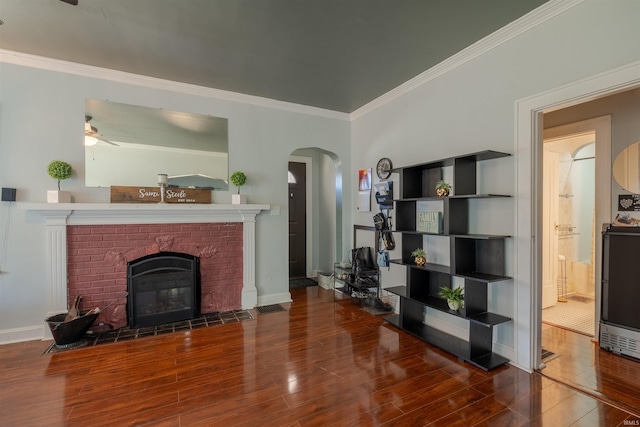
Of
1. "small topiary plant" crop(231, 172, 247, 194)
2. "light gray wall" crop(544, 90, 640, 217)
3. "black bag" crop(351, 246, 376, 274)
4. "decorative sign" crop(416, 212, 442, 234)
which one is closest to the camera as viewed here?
"light gray wall" crop(544, 90, 640, 217)

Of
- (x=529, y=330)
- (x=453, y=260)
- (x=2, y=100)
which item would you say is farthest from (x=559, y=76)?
(x=2, y=100)

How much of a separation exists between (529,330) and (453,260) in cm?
74

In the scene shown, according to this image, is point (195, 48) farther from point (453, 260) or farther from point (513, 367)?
point (513, 367)

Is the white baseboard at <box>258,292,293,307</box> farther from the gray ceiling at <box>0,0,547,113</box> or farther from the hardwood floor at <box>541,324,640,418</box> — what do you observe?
the hardwood floor at <box>541,324,640,418</box>

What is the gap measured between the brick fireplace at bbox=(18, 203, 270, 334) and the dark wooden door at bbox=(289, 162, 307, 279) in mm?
1589

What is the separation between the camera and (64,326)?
2.54 metres

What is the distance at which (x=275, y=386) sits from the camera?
206 centimetres

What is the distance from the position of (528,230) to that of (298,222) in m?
3.64

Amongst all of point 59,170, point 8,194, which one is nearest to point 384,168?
point 59,170

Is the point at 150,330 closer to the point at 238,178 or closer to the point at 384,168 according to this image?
the point at 238,178

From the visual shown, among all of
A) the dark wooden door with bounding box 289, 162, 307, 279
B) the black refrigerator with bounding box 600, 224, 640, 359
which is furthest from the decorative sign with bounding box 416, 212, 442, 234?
the dark wooden door with bounding box 289, 162, 307, 279

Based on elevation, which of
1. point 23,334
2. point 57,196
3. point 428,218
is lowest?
point 23,334

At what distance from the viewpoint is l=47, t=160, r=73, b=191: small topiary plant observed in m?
2.69

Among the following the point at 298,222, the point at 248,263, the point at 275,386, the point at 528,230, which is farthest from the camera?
the point at 298,222
